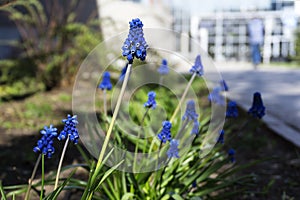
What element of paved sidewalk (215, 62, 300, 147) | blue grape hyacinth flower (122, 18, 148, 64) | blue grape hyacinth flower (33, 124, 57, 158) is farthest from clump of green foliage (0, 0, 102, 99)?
blue grape hyacinth flower (122, 18, 148, 64)

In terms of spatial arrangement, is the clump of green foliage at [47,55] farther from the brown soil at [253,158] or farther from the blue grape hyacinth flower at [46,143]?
the blue grape hyacinth flower at [46,143]

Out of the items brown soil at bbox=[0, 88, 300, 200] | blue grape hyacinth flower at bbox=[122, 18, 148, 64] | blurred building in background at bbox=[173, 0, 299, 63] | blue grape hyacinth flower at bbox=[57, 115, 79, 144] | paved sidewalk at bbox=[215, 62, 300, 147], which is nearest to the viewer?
blue grape hyacinth flower at bbox=[122, 18, 148, 64]

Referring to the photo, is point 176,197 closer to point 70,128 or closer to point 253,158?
point 70,128

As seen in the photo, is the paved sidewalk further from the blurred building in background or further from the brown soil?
the blurred building in background

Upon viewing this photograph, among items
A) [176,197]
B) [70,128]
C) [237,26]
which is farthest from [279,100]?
[237,26]

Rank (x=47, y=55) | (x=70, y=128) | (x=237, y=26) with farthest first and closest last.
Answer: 1. (x=237, y=26)
2. (x=47, y=55)
3. (x=70, y=128)

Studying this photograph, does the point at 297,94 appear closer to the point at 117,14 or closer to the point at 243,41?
the point at 117,14

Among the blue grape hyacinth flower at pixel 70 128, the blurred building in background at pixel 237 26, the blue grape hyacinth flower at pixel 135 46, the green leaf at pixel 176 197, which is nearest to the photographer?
the blue grape hyacinth flower at pixel 135 46

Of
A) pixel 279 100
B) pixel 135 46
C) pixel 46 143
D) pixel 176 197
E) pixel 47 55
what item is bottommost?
pixel 279 100

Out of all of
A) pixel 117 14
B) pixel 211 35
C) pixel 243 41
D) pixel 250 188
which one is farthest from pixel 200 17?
pixel 250 188

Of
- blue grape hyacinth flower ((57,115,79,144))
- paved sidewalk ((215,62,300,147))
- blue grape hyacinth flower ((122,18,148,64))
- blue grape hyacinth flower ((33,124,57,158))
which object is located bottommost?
paved sidewalk ((215,62,300,147))

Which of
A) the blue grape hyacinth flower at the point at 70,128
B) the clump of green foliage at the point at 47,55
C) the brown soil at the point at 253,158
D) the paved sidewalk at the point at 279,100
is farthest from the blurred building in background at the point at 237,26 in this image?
the blue grape hyacinth flower at the point at 70,128

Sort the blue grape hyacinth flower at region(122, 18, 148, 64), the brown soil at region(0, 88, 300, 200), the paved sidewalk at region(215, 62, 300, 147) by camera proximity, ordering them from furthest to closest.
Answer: the paved sidewalk at region(215, 62, 300, 147) → the brown soil at region(0, 88, 300, 200) → the blue grape hyacinth flower at region(122, 18, 148, 64)

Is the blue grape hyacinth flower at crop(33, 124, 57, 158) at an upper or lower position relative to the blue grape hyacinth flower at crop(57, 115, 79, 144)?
lower
